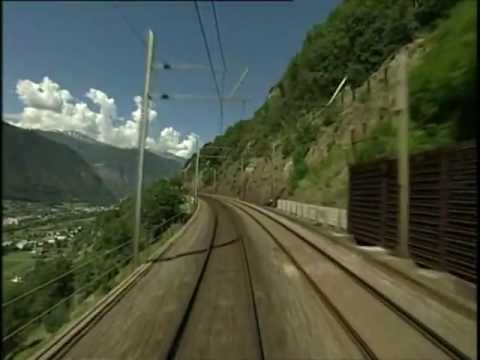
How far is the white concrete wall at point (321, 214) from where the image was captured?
2139 centimetres

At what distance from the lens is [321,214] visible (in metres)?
25.2

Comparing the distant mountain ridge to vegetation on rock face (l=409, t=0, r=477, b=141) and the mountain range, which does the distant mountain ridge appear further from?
vegetation on rock face (l=409, t=0, r=477, b=141)

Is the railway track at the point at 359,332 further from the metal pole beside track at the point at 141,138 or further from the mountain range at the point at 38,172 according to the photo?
the metal pole beside track at the point at 141,138

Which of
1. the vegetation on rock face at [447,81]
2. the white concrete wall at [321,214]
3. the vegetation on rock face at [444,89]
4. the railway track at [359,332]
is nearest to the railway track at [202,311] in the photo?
the railway track at [359,332]

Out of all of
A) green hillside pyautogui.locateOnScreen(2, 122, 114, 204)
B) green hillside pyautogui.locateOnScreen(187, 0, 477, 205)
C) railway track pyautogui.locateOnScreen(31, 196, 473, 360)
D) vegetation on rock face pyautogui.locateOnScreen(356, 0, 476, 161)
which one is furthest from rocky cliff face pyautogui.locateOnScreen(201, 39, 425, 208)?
green hillside pyautogui.locateOnScreen(2, 122, 114, 204)

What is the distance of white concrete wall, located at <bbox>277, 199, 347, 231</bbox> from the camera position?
70.2ft

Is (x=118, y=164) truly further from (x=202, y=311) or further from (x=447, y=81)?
(x=447, y=81)

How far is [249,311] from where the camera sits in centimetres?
698


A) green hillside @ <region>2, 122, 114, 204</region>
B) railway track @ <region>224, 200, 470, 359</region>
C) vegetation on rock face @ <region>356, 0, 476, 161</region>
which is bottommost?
railway track @ <region>224, 200, 470, 359</region>

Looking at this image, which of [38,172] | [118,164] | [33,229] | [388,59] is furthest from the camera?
[388,59]

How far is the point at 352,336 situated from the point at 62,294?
921 cm

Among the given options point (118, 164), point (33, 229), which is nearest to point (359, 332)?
point (33, 229)

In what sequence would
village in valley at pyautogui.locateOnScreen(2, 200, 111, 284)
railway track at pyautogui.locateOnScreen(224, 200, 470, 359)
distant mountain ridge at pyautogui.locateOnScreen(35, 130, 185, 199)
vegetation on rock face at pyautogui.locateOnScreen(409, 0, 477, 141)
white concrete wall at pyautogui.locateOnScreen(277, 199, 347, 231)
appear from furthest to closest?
white concrete wall at pyautogui.locateOnScreen(277, 199, 347, 231) < distant mountain ridge at pyautogui.locateOnScreen(35, 130, 185, 199) < vegetation on rock face at pyautogui.locateOnScreen(409, 0, 477, 141) < railway track at pyautogui.locateOnScreen(224, 200, 470, 359) < village in valley at pyautogui.locateOnScreen(2, 200, 111, 284)

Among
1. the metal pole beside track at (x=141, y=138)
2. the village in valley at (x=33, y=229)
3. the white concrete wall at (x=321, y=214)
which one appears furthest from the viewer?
the white concrete wall at (x=321, y=214)
